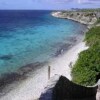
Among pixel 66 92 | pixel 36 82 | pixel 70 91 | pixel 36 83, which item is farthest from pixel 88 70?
pixel 66 92

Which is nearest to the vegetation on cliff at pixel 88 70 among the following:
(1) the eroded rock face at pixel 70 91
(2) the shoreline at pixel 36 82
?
(2) the shoreline at pixel 36 82

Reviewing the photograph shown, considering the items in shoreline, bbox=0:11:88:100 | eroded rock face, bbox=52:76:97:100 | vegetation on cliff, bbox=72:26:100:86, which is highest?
eroded rock face, bbox=52:76:97:100

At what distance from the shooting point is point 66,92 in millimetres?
8828

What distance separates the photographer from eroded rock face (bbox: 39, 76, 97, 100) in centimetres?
738

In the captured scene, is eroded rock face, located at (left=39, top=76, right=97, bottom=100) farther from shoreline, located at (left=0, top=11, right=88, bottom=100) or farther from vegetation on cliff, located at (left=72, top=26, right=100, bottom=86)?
vegetation on cliff, located at (left=72, top=26, right=100, bottom=86)

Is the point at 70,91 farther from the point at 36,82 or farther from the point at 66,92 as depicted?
the point at 36,82

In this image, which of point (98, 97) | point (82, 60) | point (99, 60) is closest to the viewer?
point (98, 97)

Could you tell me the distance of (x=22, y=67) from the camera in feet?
97.7

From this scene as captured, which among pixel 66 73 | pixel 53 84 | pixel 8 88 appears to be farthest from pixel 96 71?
pixel 53 84

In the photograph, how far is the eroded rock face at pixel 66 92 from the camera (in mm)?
7380

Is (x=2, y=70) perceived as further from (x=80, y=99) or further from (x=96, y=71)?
(x=80, y=99)

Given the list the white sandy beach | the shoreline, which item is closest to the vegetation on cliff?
the shoreline

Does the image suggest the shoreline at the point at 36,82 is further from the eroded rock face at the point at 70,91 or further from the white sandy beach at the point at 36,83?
the eroded rock face at the point at 70,91

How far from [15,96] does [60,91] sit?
42.7ft
